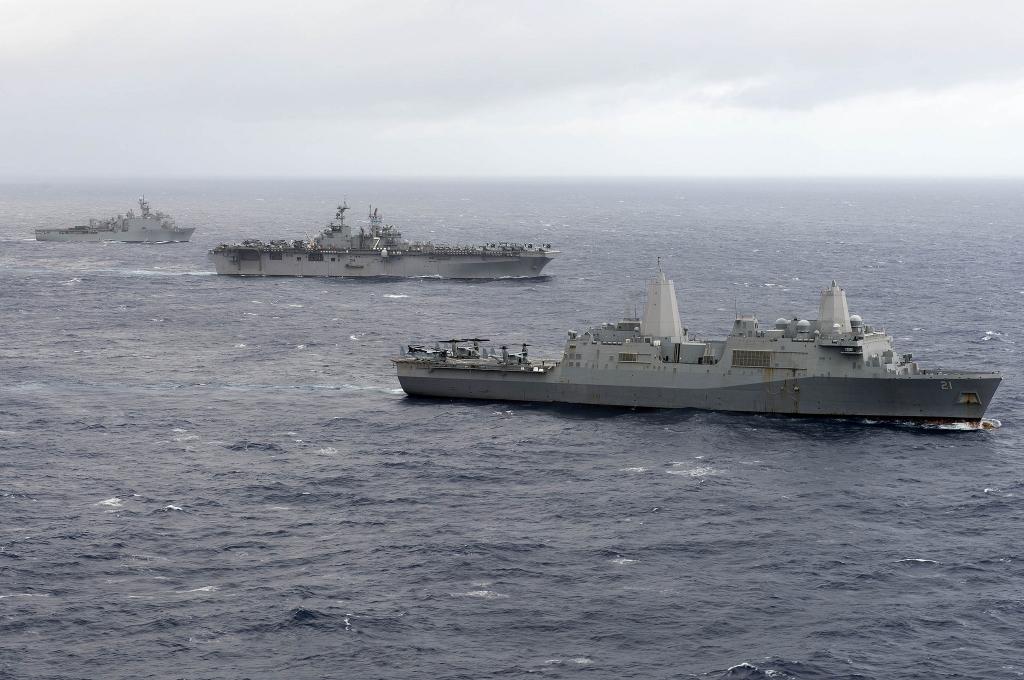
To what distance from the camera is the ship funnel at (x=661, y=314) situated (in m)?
77.2

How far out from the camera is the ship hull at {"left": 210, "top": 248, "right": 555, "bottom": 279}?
148 metres

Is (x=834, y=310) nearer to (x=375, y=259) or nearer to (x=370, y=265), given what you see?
(x=375, y=259)

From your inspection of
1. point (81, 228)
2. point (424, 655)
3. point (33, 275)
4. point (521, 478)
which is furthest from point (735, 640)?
point (81, 228)

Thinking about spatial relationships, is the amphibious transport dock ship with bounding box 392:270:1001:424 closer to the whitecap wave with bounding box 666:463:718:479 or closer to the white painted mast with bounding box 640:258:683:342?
the white painted mast with bounding box 640:258:683:342

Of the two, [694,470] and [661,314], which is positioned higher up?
[661,314]

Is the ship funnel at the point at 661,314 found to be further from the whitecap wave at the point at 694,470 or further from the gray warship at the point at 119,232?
the gray warship at the point at 119,232

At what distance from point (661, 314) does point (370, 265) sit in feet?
262

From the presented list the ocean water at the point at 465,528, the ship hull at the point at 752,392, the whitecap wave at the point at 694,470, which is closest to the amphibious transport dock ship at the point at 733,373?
the ship hull at the point at 752,392

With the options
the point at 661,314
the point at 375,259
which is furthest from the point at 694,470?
the point at 375,259

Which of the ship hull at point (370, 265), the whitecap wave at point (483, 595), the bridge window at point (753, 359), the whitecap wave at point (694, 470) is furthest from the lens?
the ship hull at point (370, 265)

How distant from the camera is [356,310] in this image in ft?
393

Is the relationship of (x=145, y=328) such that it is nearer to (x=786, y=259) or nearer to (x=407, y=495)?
(x=407, y=495)

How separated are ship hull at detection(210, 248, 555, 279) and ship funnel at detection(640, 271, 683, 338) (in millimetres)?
70199

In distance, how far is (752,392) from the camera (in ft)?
239
